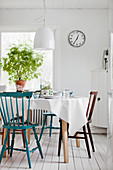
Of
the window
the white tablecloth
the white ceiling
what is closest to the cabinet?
the window

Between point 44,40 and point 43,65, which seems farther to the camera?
point 43,65

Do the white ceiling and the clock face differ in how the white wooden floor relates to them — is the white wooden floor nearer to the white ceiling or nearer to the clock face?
the clock face

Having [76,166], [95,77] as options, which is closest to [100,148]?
[76,166]

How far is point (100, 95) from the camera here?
4922 millimetres

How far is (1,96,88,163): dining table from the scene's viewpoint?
10.6 ft

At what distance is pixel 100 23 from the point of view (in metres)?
5.25

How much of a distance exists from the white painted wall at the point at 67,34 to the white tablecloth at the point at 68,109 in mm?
1893

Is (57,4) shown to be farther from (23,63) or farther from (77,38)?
(23,63)

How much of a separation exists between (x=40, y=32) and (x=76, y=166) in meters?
2.05

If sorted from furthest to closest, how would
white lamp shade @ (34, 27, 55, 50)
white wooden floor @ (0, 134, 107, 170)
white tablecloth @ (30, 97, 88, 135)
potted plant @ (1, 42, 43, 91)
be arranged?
potted plant @ (1, 42, 43, 91), white lamp shade @ (34, 27, 55, 50), white tablecloth @ (30, 97, 88, 135), white wooden floor @ (0, 134, 107, 170)

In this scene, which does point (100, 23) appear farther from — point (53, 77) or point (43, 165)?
point (43, 165)

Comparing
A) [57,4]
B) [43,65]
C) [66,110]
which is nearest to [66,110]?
[66,110]

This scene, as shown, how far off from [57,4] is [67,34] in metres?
0.64

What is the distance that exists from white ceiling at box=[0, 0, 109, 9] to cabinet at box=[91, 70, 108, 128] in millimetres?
1367
